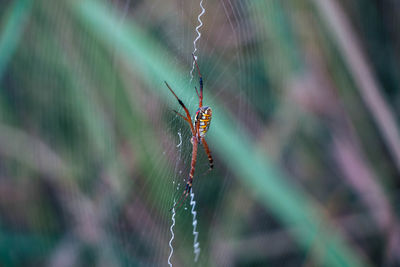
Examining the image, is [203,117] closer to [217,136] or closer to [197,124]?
[197,124]

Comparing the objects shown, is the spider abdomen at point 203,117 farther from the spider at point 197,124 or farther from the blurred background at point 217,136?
the blurred background at point 217,136

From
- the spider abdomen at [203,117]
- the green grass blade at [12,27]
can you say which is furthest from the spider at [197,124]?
the green grass blade at [12,27]

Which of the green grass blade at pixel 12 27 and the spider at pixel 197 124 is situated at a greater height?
the spider at pixel 197 124

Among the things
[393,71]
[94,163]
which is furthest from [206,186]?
[393,71]

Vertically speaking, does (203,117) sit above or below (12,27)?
above

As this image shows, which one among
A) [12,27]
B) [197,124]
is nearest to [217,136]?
[197,124]

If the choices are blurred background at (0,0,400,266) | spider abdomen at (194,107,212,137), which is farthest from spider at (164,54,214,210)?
blurred background at (0,0,400,266)

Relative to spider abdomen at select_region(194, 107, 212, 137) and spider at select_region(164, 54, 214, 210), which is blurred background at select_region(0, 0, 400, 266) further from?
spider abdomen at select_region(194, 107, 212, 137)

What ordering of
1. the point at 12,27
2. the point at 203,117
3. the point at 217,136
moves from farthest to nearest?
1. the point at 217,136
2. the point at 12,27
3. the point at 203,117

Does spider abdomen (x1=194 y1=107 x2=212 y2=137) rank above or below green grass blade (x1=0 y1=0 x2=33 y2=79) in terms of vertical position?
above
